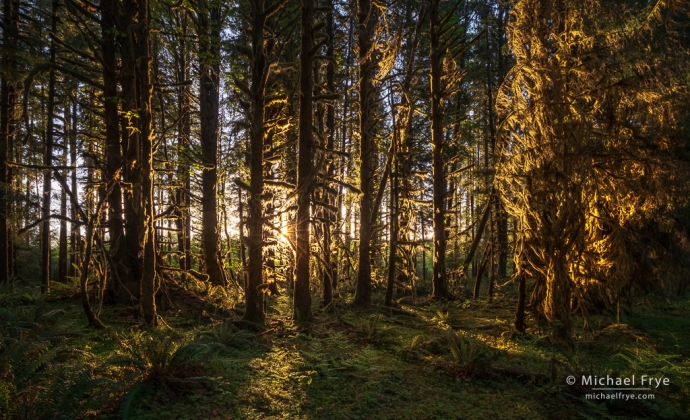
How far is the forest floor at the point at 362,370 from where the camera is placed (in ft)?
14.3

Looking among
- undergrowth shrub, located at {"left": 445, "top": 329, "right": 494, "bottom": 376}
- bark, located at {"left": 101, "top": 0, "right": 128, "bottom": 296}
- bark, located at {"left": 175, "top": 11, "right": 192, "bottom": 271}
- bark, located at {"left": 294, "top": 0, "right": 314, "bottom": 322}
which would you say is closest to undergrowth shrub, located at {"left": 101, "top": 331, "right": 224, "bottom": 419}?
bark, located at {"left": 294, "top": 0, "right": 314, "bottom": 322}

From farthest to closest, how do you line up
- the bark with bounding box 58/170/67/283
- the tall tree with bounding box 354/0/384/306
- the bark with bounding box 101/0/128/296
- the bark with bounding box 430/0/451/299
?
the bark with bounding box 58/170/67/283, the bark with bounding box 430/0/451/299, the tall tree with bounding box 354/0/384/306, the bark with bounding box 101/0/128/296

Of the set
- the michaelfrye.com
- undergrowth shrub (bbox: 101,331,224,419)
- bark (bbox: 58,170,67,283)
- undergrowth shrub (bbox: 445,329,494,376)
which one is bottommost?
the michaelfrye.com

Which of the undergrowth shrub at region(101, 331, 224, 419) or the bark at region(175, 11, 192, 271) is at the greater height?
the bark at region(175, 11, 192, 271)

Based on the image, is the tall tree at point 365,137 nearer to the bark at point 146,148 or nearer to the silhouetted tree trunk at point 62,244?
the bark at point 146,148

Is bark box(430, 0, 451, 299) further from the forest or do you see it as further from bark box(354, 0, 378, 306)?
bark box(354, 0, 378, 306)

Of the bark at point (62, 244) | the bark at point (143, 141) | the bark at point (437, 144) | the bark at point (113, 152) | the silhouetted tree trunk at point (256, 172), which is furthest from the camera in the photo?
the bark at point (62, 244)

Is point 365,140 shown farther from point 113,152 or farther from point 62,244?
point 62,244

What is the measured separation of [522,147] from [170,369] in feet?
26.1

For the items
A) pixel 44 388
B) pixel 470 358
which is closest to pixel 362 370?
pixel 470 358

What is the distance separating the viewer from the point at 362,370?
5879 mm

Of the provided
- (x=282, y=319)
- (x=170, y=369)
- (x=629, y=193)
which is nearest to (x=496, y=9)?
→ (x=629, y=193)

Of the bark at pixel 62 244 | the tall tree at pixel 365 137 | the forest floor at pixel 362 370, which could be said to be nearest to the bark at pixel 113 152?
the forest floor at pixel 362 370

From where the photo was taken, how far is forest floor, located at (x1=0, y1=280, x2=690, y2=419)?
4371 mm
